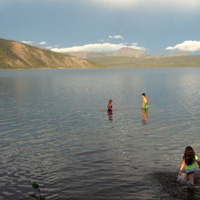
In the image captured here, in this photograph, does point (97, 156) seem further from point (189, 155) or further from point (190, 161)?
point (189, 155)

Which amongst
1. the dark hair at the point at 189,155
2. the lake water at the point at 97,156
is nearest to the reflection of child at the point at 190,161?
the dark hair at the point at 189,155

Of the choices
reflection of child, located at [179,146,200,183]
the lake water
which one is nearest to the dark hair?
Result: reflection of child, located at [179,146,200,183]

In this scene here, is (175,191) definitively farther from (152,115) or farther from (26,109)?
(26,109)

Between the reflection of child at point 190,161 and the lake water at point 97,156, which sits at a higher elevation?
the reflection of child at point 190,161

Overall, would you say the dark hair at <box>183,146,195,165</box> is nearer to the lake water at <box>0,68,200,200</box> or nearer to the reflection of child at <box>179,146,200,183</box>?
the reflection of child at <box>179,146,200,183</box>

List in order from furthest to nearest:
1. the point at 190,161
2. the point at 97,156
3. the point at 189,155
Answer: the point at 97,156, the point at 190,161, the point at 189,155

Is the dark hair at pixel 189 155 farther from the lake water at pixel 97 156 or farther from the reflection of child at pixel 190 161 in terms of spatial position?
the lake water at pixel 97 156

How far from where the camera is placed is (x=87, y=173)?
1448 centimetres

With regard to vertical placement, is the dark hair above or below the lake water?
above

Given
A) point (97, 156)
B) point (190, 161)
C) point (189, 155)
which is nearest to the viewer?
point (189, 155)

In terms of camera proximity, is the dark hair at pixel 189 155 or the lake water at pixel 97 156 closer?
the dark hair at pixel 189 155

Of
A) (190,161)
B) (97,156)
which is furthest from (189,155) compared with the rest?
(97,156)

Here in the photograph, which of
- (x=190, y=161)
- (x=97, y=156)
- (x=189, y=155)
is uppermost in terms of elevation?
(x=189, y=155)

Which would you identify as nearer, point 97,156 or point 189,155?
point 189,155
